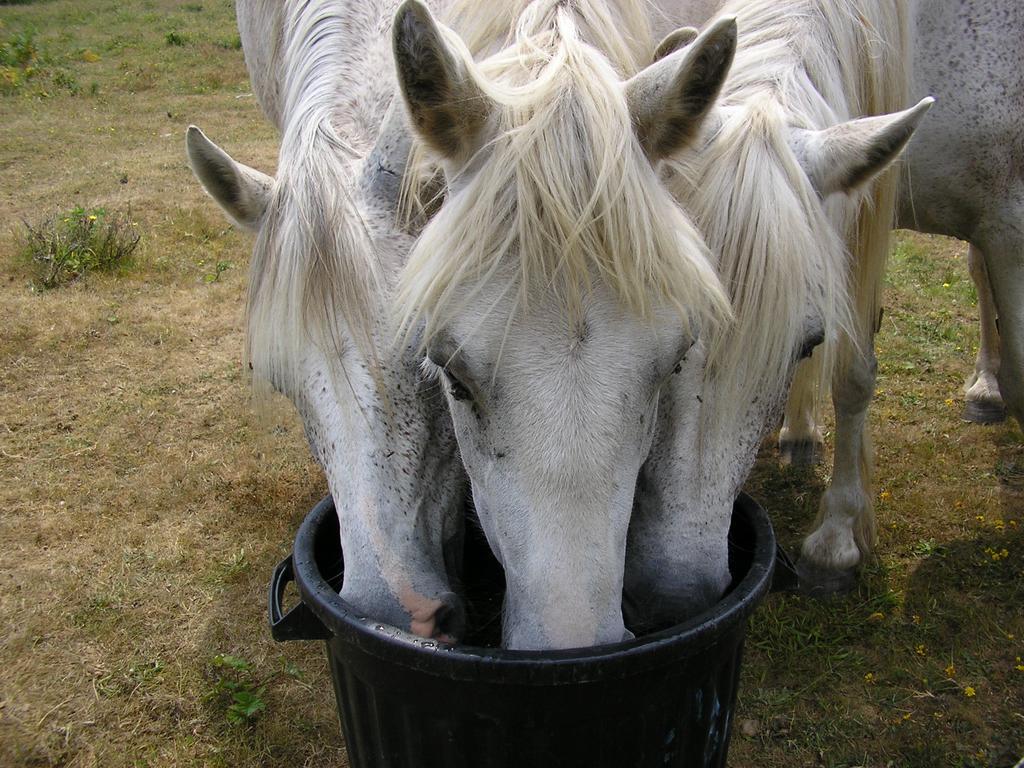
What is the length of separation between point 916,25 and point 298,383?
217 centimetres

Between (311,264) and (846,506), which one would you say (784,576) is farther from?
(846,506)

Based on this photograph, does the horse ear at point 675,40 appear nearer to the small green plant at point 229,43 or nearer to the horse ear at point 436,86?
the horse ear at point 436,86

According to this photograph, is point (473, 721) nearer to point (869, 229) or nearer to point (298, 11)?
point (869, 229)

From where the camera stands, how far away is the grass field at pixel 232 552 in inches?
94.5

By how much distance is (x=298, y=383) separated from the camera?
1684mm

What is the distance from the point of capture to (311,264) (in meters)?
1.61

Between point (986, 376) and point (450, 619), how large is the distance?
345 centimetres

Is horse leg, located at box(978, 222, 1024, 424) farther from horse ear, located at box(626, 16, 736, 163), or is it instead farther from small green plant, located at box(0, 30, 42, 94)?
small green plant, located at box(0, 30, 42, 94)

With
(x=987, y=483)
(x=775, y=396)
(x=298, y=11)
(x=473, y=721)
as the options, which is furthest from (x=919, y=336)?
(x=473, y=721)

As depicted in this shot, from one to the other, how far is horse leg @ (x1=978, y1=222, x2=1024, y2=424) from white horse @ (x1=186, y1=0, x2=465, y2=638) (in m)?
1.90

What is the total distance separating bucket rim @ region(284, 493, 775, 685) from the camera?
1167 millimetres

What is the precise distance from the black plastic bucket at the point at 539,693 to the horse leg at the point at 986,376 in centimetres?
302

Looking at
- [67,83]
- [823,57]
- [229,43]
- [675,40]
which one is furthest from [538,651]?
[229,43]

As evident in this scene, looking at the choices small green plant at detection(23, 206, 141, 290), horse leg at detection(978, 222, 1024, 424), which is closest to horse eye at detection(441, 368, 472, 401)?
horse leg at detection(978, 222, 1024, 424)
